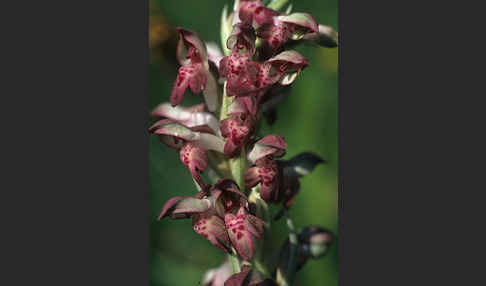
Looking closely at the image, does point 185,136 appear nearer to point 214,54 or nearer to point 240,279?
point 214,54

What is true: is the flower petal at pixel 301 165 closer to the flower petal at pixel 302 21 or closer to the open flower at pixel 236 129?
the open flower at pixel 236 129

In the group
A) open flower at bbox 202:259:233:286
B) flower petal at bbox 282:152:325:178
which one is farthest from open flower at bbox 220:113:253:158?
open flower at bbox 202:259:233:286

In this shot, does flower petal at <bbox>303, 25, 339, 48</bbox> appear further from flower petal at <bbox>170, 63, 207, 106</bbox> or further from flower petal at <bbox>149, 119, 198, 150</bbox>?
flower petal at <bbox>149, 119, 198, 150</bbox>

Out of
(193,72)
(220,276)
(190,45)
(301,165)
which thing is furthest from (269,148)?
(220,276)

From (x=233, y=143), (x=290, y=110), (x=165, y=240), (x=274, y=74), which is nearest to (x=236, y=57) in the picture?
(x=274, y=74)

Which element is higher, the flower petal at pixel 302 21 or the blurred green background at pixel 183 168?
the flower petal at pixel 302 21

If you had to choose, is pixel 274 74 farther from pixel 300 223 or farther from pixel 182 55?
pixel 300 223

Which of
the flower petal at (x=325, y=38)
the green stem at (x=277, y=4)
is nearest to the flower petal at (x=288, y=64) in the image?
the flower petal at (x=325, y=38)
